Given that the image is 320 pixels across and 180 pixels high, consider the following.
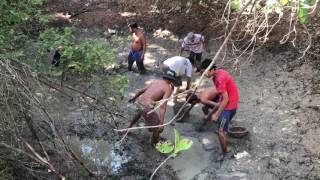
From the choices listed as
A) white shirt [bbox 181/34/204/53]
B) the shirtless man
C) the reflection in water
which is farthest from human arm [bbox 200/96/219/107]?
the shirtless man

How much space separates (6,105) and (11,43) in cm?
179

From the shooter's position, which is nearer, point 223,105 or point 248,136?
point 223,105

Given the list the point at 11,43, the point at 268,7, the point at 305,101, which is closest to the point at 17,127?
the point at 11,43

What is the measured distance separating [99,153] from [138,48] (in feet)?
9.97

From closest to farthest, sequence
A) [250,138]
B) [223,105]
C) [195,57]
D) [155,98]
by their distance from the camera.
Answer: [223,105] < [155,98] < [250,138] < [195,57]

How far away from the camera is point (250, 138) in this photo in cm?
769

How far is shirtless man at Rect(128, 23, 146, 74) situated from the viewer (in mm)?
9695

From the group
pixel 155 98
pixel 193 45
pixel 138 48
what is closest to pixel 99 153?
pixel 155 98

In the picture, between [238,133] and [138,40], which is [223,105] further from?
[138,40]

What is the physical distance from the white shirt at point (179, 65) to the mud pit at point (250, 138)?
29.5 inches

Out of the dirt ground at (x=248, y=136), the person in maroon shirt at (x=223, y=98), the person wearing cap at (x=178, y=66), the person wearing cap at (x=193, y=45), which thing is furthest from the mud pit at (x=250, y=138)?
the person wearing cap at (x=178, y=66)

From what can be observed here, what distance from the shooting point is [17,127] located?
17.8ft

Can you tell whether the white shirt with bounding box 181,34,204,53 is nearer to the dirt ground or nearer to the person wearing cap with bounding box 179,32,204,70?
the person wearing cap with bounding box 179,32,204,70

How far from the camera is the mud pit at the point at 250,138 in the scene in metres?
6.96
